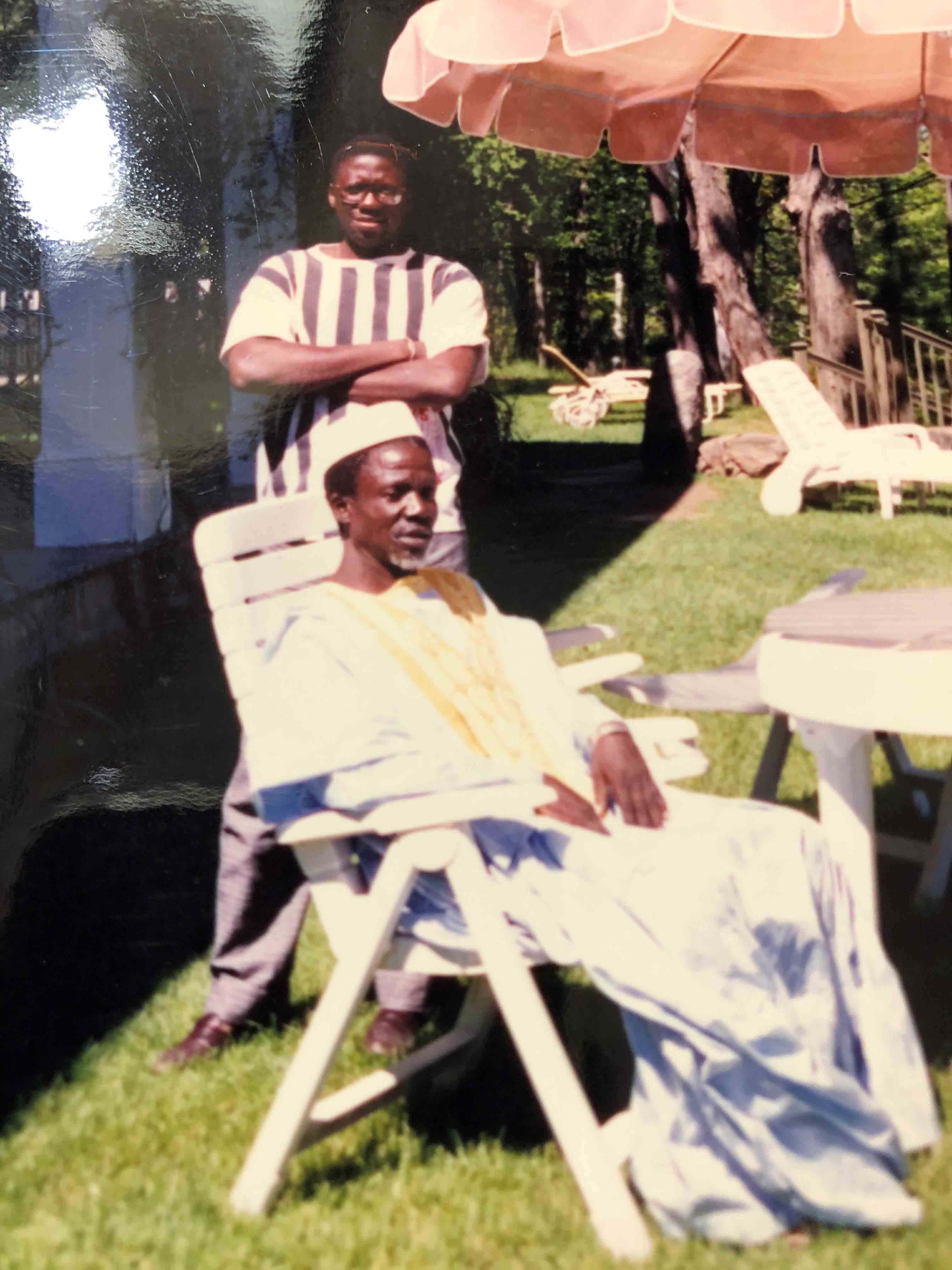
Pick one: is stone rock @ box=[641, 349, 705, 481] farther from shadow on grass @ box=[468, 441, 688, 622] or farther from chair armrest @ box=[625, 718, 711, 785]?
chair armrest @ box=[625, 718, 711, 785]

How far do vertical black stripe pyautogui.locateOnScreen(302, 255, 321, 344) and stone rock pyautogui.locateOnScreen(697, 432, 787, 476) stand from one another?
147cm

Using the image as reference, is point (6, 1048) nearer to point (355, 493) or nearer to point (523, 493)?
point (355, 493)

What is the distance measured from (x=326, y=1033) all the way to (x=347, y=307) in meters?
1.42

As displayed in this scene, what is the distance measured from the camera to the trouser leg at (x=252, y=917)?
107 inches

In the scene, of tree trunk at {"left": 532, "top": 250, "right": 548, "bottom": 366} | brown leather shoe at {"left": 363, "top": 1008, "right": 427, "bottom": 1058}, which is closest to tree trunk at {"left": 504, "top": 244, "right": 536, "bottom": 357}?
tree trunk at {"left": 532, "top": 250, "right": 548, "bottom": 366}

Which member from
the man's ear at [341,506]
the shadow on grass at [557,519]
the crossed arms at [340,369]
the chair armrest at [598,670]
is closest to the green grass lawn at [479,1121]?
the shadow on grass at [557,519]

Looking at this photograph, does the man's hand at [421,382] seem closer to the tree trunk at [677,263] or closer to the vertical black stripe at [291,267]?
the vertical black stripe at [291,267]

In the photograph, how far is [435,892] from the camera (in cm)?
236

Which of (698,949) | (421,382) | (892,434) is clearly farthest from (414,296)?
(892,434)

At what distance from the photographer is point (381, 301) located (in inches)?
109

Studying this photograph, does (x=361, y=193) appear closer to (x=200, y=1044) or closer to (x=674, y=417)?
(x=674, y=417)

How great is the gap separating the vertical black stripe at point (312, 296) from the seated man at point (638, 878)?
0.89 feet

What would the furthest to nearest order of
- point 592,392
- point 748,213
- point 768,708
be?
point 748,213, point 592,392, point 768,708

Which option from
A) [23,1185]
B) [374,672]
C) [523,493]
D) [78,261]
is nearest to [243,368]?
[78,261]
